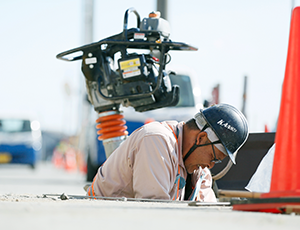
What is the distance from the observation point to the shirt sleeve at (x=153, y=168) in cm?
384

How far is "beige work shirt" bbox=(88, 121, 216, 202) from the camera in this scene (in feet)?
12.7

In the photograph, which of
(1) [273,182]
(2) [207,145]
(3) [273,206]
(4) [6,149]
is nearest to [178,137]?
(2) [207,145]

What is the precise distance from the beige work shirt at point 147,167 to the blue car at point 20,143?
58.9 ft

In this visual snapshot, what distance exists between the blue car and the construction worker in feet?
58.8

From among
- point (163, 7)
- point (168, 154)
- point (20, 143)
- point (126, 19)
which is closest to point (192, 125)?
point (168, 154)

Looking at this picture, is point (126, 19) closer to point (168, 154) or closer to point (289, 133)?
point (168, 154)

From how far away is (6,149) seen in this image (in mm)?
21766

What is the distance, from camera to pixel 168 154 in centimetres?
394

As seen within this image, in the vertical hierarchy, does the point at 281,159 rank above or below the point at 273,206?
above

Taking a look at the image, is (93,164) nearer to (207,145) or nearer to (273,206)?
(207,145)

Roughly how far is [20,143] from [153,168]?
19.0 metres

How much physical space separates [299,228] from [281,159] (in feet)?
3.73

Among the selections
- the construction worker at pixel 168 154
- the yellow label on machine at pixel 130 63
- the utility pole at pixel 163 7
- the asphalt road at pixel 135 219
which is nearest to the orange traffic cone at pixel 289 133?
the asphalt road at pixel 135 219

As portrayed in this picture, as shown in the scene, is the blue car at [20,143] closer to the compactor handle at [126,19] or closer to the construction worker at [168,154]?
the compactor handle at [126,19]
